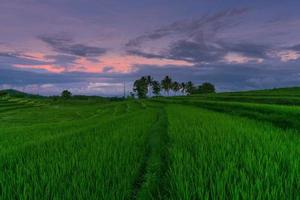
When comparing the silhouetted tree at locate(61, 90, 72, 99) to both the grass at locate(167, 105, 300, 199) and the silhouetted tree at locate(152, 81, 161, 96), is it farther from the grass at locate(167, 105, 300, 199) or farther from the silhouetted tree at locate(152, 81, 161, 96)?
the grass at locate(167, 105, 300, 199)

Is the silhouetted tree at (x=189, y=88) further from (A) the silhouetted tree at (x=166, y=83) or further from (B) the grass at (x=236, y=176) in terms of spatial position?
(B) the grass at (x=236, y=176)

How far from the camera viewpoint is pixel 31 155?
469 cm

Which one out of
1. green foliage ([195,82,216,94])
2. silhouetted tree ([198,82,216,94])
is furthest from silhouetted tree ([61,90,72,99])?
silhouetted tree ([198,82,216,94])

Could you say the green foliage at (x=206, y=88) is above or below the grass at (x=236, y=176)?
above

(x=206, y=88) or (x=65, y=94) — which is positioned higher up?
(x=206, y=88)

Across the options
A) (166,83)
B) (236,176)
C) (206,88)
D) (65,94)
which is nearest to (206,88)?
(206,88)

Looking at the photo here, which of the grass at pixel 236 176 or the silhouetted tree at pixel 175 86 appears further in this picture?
the silhouetted tree at pixel 175 86

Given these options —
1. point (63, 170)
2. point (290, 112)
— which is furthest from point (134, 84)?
point (63, 170)

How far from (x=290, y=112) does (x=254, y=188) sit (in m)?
8.80

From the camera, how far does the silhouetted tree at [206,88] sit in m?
93.3

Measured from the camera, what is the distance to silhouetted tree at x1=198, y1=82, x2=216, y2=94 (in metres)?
93.3

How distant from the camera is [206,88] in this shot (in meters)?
94.4

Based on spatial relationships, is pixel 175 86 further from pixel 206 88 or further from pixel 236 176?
pixel 236 176

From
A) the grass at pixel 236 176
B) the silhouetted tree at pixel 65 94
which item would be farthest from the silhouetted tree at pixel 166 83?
the grass at pixel 236 176
